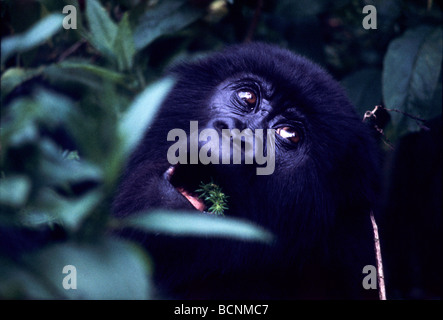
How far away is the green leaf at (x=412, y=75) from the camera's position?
2.71 metres

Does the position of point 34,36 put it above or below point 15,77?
below

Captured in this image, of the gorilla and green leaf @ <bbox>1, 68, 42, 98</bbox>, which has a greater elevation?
green leaf @ <bbox>1, 68, 42, 98</bbox>

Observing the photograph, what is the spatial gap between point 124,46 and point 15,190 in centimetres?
162

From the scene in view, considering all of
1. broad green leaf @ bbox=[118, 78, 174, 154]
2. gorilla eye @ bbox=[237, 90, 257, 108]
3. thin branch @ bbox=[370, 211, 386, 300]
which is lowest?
thin branch @ bbox=[370, 211, 386, 300]

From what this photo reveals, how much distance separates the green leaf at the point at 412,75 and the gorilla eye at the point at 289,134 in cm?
71

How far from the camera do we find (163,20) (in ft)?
9.80

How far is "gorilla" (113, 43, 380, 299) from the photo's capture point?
201 centimetres

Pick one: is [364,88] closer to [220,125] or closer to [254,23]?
[254,23]

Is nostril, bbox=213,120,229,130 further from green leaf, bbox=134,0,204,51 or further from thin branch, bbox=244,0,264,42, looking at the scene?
thin branch, bbox=244,0,264,42

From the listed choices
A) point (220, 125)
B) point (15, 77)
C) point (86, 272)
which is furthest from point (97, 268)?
point (15, 77)

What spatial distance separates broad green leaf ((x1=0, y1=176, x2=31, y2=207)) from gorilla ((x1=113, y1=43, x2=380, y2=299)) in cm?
82

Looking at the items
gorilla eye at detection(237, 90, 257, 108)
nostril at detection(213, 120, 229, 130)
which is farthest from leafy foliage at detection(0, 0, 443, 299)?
gorilla eye at detection(237, 90, 257, 108)
